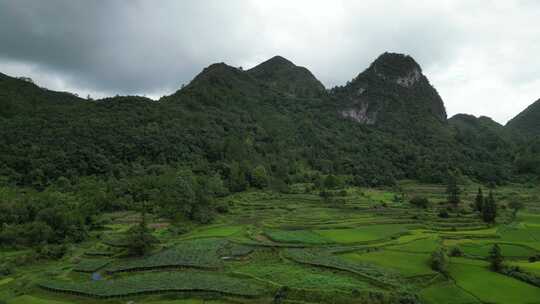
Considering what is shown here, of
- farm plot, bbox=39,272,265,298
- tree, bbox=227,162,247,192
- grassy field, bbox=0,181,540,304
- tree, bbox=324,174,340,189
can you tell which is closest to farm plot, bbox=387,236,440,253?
grassy field, bbox=0,181,540,304

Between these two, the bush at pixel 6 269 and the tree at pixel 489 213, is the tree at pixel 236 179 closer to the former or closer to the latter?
the tree at pixel 489 213

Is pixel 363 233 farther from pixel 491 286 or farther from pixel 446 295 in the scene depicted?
pixel 446 295

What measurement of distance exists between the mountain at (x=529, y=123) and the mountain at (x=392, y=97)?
4823 centimetres

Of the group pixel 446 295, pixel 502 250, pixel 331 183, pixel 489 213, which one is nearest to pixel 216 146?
pixel 331 183

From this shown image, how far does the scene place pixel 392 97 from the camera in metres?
155

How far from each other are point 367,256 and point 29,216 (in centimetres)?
4009

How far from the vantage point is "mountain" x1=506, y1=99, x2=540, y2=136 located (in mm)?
174212

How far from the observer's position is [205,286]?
23.8m

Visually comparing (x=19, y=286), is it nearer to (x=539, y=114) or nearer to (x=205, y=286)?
(x=205, y=286)

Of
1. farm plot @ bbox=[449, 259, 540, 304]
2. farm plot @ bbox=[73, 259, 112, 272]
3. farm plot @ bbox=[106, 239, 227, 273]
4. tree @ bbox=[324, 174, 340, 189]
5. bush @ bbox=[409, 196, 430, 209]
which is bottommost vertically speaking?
farm plot @ bbox=[73, 259, 112, 272]

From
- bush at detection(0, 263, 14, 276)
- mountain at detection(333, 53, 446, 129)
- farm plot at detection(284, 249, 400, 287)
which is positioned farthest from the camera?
mountain at detection(333, 53, 446, 129)

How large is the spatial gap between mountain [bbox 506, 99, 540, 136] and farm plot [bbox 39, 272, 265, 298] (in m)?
195

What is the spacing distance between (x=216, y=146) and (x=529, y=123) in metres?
174

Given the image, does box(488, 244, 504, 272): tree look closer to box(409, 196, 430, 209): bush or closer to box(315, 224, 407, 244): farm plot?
box(315, 224, 407, 244): farm plot
